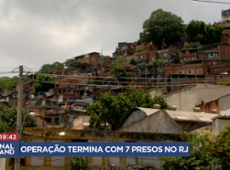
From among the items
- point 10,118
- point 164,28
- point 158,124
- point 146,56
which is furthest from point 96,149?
point 164,28

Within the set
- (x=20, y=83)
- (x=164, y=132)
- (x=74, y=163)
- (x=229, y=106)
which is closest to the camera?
(x=20, y=83)

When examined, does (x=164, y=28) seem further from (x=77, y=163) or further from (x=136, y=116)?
(x=77, y=163)

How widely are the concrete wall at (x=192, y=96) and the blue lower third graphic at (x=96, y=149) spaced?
76.2 ft

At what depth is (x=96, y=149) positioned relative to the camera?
1520 centimetres

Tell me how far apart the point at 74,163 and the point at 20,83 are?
18.2 feet

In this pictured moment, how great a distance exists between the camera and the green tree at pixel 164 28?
82.2m

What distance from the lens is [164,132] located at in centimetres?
2348

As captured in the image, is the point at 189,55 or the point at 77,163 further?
the point at 189,55

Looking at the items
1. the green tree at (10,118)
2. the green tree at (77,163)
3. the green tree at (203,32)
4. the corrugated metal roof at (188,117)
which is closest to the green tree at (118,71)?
the green tree at (203,32)

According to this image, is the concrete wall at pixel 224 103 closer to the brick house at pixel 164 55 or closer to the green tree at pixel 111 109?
the green tree at pixel 111 109

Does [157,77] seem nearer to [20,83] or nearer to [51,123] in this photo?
[51,123]

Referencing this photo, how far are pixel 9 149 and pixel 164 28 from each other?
7056cm

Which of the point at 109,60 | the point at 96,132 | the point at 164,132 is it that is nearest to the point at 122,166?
→ the point at 96,132

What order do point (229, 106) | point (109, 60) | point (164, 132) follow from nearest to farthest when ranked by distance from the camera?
point (164, 132), point (229, 106), point (109, 60)
